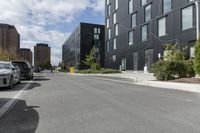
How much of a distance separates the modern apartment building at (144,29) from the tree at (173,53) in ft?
4.07

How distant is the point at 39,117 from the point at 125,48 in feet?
165

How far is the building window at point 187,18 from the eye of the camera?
35.0 m

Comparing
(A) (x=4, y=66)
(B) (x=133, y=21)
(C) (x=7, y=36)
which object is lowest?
(A) (x=4, y=66)

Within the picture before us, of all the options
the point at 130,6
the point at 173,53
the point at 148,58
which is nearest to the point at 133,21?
the point at 130,6

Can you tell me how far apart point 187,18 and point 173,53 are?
478 cm

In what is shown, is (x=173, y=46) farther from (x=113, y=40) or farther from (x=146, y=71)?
(x=113, y=40)

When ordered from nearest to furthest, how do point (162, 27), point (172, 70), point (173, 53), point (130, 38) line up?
1. point (172, 70)
2. point (173, 53)
3. point (162, 27)
4. point (130, 38)

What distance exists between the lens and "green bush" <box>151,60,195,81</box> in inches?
931

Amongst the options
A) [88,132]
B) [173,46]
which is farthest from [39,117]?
[173,46]

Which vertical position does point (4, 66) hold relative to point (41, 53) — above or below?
below

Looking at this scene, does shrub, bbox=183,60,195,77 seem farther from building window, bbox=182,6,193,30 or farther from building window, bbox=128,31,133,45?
building window, bbox=128,31,133,45

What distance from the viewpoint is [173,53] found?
34469 millimetres

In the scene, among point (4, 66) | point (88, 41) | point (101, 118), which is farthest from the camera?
point (88, 41)

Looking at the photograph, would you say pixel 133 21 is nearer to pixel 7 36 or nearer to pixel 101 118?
pixel 7 36
